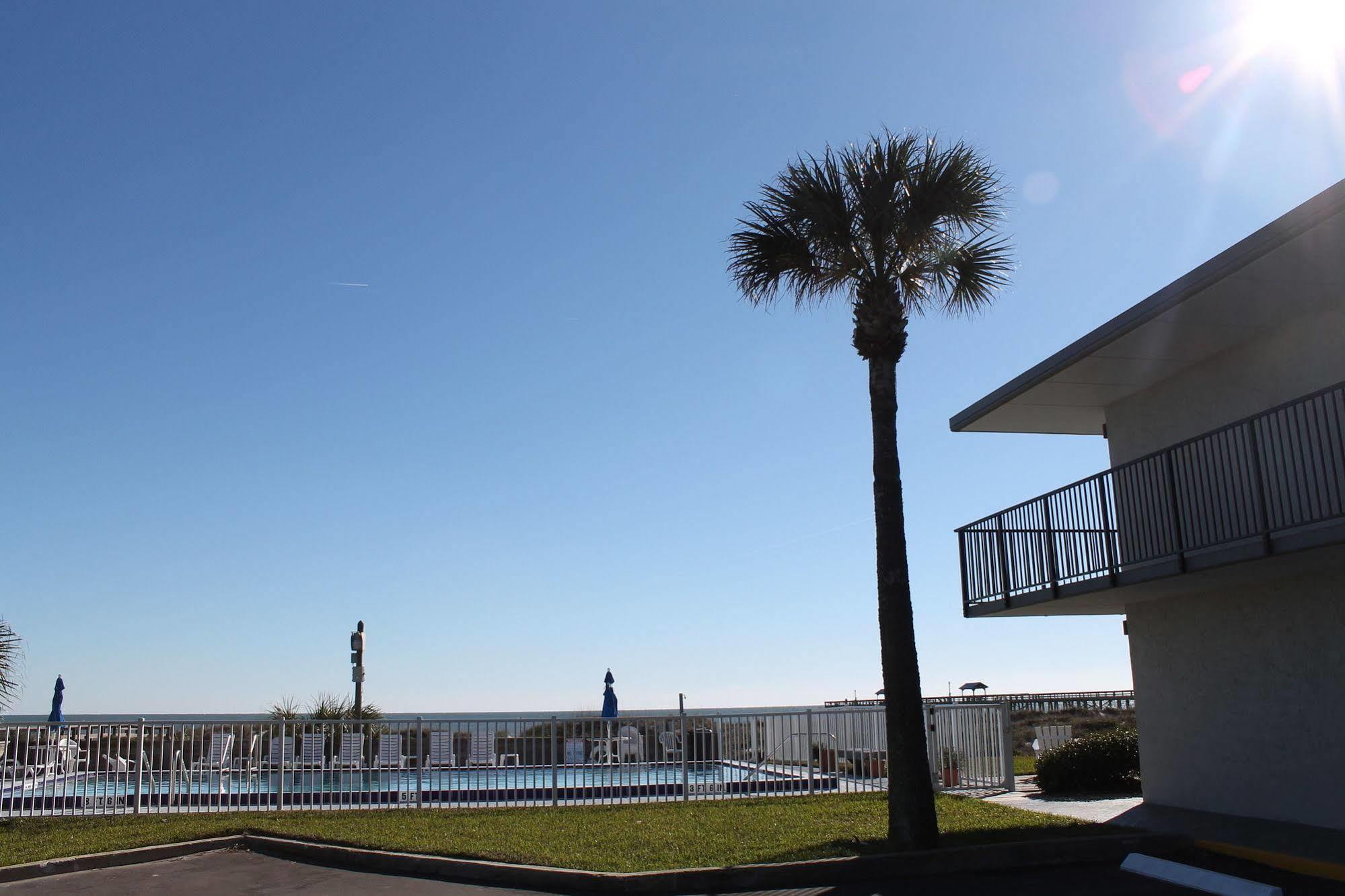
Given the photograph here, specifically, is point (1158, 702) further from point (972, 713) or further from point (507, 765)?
point (507, 765)

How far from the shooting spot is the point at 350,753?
1559 centimetres

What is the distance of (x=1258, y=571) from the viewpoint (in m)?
12.7

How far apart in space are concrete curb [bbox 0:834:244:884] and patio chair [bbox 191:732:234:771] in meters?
2.81

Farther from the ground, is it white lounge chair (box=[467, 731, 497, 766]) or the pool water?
white lounge chair (box=[467, 731, 497, 766])

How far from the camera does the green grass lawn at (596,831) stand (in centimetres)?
1105

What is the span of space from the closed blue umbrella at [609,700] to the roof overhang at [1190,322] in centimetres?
806

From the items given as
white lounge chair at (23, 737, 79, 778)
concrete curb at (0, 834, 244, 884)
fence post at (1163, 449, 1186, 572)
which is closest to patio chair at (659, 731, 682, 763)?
concrete curb at (0, 834, 244, 884)

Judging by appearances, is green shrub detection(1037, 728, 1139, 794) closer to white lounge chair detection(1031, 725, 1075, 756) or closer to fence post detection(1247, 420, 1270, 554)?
white lounge chair detection(1031, 725, 1075, 756)

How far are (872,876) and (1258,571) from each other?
5994 millimetres

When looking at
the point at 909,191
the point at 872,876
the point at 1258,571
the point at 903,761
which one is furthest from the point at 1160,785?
the point at 909,191

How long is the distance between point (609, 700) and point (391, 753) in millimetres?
5816

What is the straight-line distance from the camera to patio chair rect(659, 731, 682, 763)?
54.3 ft

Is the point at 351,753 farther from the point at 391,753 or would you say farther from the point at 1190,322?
the point at 1190,322

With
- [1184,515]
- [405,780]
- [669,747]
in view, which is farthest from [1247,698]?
[405,780]
